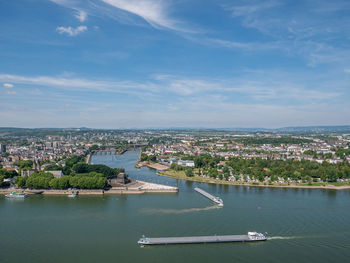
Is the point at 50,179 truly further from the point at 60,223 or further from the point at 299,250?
the point at 299,250

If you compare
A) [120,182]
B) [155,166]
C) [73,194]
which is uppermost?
[120,182]

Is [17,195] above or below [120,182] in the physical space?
below

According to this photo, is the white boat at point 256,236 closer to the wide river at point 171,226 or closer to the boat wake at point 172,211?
the wide river at point 171,226

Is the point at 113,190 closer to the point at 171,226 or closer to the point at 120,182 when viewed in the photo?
the point at 120,182

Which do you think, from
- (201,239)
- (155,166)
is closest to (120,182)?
(201,239)

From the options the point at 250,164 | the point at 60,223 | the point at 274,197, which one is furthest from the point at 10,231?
the point at 250,164

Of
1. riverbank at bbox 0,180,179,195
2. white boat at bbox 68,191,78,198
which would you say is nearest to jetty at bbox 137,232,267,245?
riverbank at bbox 0,180,179,195

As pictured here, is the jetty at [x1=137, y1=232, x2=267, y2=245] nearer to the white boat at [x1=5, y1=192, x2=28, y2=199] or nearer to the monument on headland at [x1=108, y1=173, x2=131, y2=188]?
the monument on headland at [x1=108, y1=173, x2=131, y2=188]
